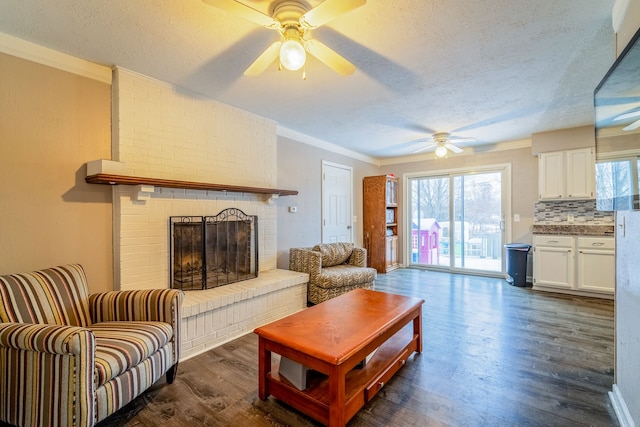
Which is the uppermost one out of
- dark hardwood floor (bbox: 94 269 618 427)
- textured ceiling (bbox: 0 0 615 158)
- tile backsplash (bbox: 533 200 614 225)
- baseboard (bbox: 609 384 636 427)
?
textured ceiling (bbox: 0 0 615 158)

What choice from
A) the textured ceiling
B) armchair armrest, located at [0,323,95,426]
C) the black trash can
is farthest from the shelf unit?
armchair armrest, located at [0,323,95,426]

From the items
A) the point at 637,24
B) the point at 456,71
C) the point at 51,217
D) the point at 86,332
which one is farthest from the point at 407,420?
the point at 51,217

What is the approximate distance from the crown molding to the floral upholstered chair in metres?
2.76

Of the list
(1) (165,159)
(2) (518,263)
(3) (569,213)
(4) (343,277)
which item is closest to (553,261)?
(2) (518,263)

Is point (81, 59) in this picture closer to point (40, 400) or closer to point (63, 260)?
point (63, 260)

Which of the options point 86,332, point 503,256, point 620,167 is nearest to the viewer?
point 86,332

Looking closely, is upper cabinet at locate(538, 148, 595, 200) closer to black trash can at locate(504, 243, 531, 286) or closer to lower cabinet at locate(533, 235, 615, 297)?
lower cabinet at locate(533, 235, 615, 297)

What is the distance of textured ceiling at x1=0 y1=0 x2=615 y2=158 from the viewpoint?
1771mm

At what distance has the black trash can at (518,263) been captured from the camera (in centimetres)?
457

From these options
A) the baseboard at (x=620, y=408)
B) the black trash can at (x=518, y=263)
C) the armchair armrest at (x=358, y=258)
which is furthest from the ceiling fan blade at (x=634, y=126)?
the black trash can at (x=518, y=263)

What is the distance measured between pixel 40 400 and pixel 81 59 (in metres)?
2.47

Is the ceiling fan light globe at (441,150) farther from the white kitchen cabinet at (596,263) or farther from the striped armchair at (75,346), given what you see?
the striped armchair at (75,346)

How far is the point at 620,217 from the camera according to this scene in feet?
5.89

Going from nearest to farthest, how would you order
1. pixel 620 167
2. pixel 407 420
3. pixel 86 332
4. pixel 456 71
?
pixel 86 332
pixel 620 167
pixel 407 420
pixel 456 71
